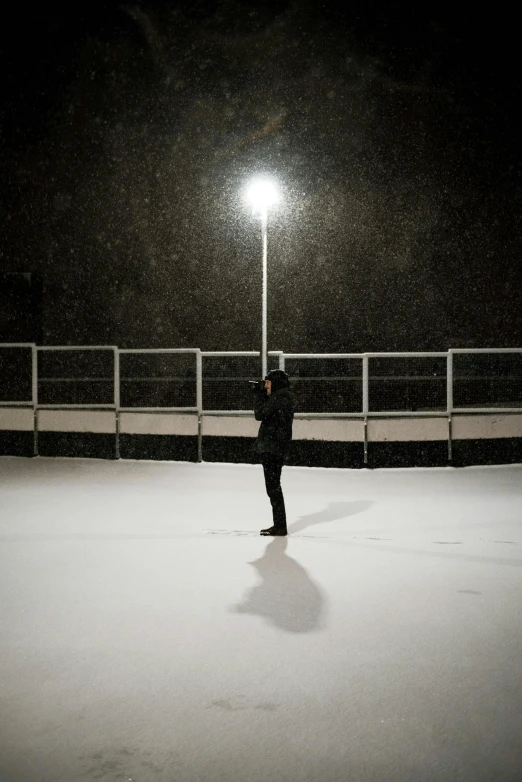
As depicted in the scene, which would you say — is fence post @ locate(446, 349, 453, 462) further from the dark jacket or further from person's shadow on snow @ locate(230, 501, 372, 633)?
person's shadow on snow @ locate(230, 501, 372, 633)

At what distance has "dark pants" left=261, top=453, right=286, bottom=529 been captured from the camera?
9.79m

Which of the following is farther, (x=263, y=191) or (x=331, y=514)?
(x=263, y=191)

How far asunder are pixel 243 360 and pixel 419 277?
12.7m

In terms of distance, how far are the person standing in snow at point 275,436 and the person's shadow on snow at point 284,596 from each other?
1.90 feet

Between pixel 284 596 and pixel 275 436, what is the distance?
112 inches

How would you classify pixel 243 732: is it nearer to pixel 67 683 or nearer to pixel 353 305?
pixel 67 683

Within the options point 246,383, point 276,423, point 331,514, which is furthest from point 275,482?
point 246,383

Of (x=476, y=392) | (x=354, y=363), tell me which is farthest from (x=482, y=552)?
(x=354, y=363)

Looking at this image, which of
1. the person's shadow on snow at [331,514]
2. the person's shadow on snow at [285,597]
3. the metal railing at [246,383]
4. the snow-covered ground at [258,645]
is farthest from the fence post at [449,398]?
the person's shadow on snow at [285,597]

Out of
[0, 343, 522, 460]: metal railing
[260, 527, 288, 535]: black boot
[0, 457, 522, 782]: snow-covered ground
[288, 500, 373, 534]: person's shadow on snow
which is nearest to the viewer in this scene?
[0, 457, 522, 782]: snow-covered ground

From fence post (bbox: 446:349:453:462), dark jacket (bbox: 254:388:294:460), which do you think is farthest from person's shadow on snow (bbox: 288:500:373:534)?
fence post (bbox: 446:349:453:462)

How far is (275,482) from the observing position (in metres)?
9.81

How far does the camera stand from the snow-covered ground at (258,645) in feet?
13.3

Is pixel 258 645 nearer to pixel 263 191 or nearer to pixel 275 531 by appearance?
pixel 275 531
